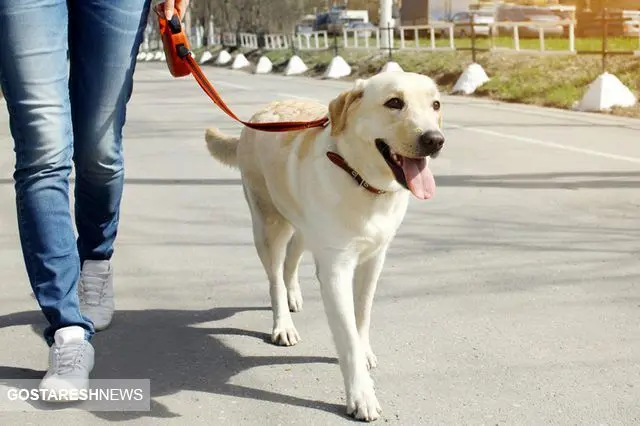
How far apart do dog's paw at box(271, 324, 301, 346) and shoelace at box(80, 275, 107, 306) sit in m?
0.82

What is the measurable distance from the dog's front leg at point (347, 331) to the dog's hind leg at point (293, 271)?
782 millimetres

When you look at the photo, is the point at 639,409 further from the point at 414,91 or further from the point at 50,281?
the point at 50,281

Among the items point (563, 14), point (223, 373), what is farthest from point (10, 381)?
point (563, 14)

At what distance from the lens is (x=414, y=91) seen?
341 centimetres

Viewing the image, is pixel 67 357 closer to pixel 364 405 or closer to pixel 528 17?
pixel 364 405

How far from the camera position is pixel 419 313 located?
4500 mm

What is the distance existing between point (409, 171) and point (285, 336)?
41.7 inches

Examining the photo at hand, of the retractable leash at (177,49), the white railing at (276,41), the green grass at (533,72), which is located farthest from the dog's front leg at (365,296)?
the white railing at (276,41)

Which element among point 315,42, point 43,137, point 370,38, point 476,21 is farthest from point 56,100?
point 370,38

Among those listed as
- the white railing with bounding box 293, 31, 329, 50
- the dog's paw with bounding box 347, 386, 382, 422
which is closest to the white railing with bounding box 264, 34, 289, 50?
the white railing with bounding box 293, 31, 329, 50

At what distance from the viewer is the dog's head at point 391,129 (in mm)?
3312

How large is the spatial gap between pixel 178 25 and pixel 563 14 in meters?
25.4

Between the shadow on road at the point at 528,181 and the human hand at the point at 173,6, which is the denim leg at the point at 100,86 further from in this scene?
the shadow on road at the point at 528,181

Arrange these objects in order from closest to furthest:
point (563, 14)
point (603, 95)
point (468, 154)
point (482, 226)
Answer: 1. point (482, 226)
2. point (468, 154)
3. point (603, 95)
4. point (563, 14)
